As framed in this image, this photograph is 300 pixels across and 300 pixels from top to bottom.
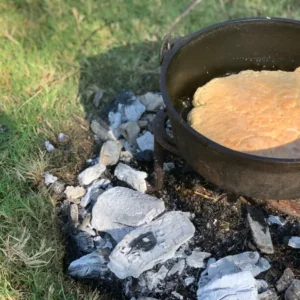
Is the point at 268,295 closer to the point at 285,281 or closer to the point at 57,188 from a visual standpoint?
the point at 285,281

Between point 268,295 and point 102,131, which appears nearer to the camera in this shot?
point 268,295

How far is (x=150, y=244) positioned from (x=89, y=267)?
1.18 ft

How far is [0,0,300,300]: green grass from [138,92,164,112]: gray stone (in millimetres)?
146

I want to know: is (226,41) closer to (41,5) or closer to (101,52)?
(101,52)

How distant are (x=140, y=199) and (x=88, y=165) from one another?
53 centimetres

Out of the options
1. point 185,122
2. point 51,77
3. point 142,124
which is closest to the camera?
point 185,122

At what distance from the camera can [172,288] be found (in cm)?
273

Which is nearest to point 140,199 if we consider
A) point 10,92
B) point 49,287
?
point 49,287

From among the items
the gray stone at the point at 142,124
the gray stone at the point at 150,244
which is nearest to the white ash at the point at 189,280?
the gray stone at the point at 150,244

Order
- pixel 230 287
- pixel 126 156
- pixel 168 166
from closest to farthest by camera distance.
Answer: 1. pixel 230 287
2. pixel 168 166
3. pixel 126 156

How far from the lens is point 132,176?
320cm

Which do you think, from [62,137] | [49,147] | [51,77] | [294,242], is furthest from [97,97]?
[294,242]

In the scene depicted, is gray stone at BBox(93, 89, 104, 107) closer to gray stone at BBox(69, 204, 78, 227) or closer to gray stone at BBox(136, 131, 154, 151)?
gray stone at BBox(136, 131, 154, 151)

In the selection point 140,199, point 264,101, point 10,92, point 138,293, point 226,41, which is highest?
point 226,41
